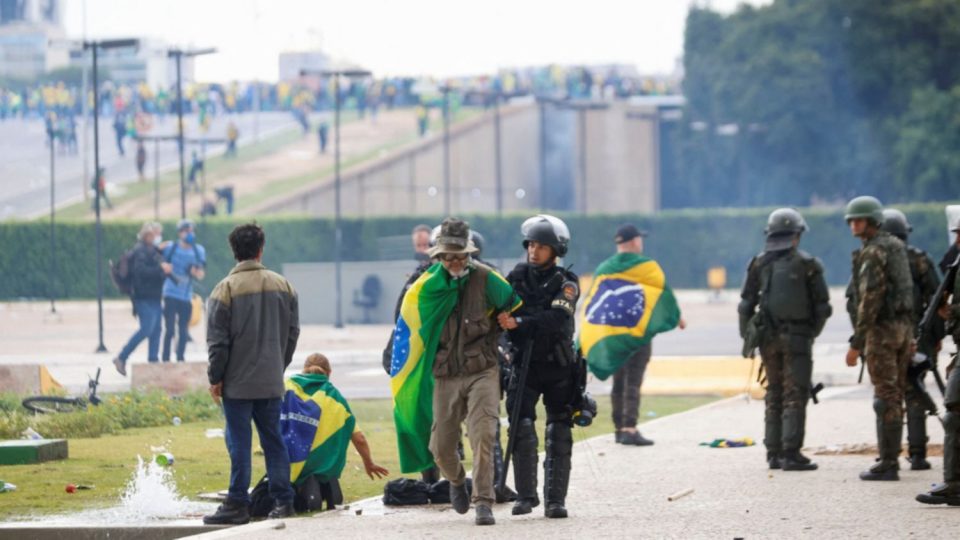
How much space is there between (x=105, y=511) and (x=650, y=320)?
A: 5805 millimetres

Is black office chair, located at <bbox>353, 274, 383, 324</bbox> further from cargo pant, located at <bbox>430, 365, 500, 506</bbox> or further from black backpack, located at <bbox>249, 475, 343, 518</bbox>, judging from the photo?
cargo pant, located at <bbox>430, 365, 500, 506</bbox>

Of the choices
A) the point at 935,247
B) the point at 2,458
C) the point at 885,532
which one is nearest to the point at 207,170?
the point at 935,247

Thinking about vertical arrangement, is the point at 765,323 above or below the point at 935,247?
above

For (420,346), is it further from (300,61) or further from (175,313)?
(300,61)

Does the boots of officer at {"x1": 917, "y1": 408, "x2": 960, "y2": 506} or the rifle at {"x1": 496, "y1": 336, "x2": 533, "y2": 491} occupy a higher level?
the rifle at {"x1": 496, "y1": 336, "x2": 533, "y2": 491}

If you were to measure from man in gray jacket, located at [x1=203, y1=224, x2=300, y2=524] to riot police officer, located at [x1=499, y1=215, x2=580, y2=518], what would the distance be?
1285mm

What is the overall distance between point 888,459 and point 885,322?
2.84 feet

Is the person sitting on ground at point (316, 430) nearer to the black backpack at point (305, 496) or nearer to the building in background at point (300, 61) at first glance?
the black backpack at point (305, 496)

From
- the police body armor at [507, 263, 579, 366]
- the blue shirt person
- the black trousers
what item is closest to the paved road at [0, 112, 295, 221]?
the blue shirt person

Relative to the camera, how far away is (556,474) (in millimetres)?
10352

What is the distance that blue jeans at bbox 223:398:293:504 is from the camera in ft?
34.4

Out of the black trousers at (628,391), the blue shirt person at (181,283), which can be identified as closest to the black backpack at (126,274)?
the blue shirt person at (181,283)

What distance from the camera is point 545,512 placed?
1035 cm

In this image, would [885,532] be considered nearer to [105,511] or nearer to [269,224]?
[105,511]
